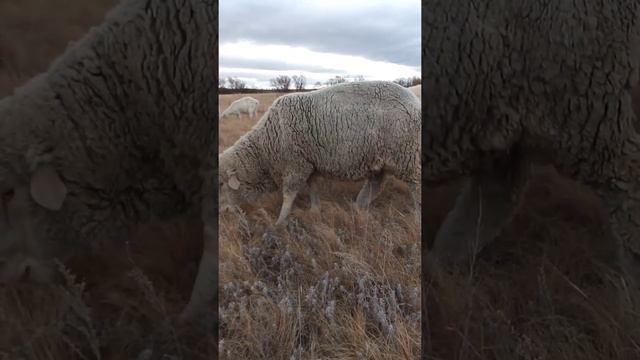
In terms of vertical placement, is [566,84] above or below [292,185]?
above

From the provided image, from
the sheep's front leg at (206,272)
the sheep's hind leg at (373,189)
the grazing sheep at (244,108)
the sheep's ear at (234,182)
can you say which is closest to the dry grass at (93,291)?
the sheep's front leg at (206,272)

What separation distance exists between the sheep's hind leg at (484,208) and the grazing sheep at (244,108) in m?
7.44

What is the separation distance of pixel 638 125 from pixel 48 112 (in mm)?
1669

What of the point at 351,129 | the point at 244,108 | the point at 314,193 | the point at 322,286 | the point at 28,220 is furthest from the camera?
the point at 244,108

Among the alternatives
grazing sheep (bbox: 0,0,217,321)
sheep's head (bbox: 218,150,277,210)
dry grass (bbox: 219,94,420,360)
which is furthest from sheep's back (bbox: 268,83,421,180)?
grazing sheep (bbox: 0,0,217,321)

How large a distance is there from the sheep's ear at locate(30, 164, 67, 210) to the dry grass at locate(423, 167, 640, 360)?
1050 millimetres

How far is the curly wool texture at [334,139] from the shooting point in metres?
4.12

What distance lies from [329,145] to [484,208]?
9.66ft

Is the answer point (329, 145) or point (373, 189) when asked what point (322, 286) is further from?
point (373, 189)

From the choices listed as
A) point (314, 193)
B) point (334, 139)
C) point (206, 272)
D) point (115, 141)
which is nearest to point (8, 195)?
point (115, 141)

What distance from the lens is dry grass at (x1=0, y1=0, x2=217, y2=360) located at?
1.25 m

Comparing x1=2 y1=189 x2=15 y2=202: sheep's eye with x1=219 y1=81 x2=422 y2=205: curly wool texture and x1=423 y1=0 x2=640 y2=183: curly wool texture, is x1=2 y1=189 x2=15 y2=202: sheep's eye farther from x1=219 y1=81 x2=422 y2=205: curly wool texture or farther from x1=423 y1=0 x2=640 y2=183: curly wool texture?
x1=219 y1=81 x2=422 y2=205: curly wool texture

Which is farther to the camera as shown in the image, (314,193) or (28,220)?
(314,193)

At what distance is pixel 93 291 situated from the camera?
1308 mm
